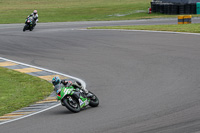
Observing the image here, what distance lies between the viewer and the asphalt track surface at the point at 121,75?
8367mm

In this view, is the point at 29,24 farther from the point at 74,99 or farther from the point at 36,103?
the point at 74,99

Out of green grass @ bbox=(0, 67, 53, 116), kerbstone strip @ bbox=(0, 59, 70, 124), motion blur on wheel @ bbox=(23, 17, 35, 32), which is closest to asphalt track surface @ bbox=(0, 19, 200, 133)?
kerbstone strip @ bbox=(0, 59, 70, 124)

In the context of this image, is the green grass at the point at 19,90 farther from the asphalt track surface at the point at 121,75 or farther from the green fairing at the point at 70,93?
the green fairing at the point at 70,93

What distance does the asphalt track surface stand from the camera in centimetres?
837

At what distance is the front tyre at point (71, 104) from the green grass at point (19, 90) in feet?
6.21

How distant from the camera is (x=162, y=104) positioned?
9766 mm

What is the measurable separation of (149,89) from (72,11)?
1539 inches

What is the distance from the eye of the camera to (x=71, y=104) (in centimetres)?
983

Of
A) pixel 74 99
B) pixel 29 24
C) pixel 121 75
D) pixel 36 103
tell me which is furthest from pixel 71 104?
pixel 29 24

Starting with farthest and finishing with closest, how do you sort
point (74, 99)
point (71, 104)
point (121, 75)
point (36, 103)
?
point (121, 75), point (36, 103), point (74, 99), point (71, 104)

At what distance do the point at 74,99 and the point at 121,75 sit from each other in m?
4.42

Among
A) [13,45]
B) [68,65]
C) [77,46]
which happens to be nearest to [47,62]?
[68,65]

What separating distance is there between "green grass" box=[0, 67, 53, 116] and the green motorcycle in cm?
188

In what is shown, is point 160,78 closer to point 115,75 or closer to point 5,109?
point 115,75
